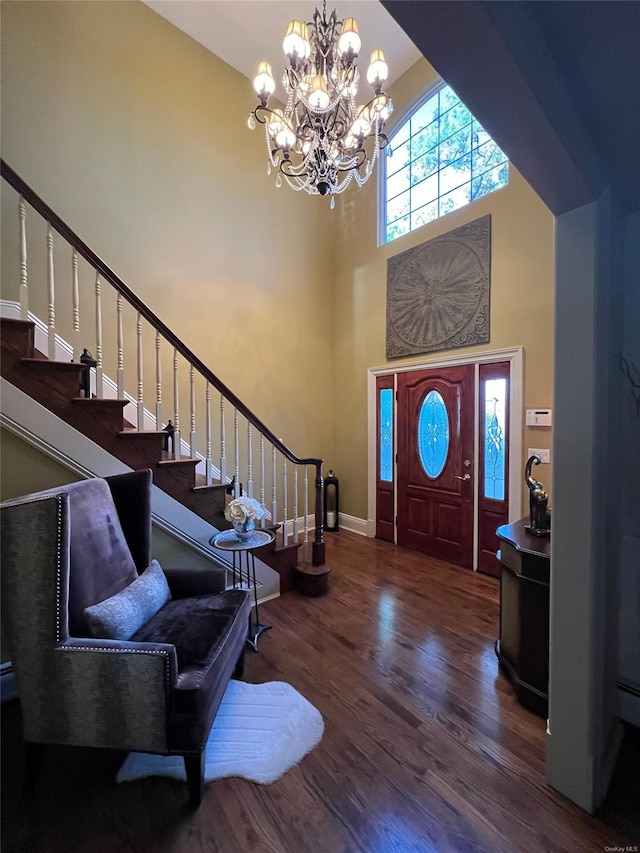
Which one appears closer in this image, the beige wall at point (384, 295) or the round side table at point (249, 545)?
the round side table at point (249, 545)

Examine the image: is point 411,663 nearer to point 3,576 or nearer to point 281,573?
point 281,573

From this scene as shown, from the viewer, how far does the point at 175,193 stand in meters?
3.86

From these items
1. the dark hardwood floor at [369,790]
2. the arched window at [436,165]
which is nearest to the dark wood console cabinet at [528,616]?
the dark hardwood floor at [369,790]

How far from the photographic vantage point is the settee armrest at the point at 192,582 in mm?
2105

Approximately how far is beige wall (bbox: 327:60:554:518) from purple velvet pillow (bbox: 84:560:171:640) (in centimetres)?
312

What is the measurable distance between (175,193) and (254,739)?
4.76 m

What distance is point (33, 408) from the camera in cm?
204

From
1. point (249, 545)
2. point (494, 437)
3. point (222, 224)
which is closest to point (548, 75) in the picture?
point (249, 545)

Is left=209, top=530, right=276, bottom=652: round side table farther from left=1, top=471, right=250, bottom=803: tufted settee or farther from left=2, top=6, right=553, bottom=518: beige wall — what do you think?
left=2, top=6, right=553, bottom=518: beige wall

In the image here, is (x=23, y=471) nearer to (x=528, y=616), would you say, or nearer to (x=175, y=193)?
(x=528, y=616)

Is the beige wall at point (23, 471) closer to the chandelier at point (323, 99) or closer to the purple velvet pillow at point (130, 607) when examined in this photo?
the purple velvet pillow at point (130, 607)

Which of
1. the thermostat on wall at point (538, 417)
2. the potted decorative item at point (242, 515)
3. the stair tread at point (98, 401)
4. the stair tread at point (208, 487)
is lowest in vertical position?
the potted decorative item at point (242, 515)

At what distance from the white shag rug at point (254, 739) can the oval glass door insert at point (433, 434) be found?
2.70 m

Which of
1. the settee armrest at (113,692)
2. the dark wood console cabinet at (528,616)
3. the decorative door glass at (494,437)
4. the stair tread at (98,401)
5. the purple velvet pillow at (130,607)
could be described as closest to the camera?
the settee armrest at (113,692)
